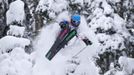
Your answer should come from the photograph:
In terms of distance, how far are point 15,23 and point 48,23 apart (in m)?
2.29

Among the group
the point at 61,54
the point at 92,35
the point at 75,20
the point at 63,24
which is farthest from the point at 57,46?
the point at 92,35

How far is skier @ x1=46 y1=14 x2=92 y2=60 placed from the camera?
14.0m

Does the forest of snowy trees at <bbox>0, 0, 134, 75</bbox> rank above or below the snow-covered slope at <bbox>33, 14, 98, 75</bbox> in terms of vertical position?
above

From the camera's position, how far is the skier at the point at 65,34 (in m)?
14.0

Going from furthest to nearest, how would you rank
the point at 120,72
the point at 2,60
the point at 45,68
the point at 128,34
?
1. the point at 45,68
2. the point at 128,34
3. the point at 120,72
4. the point at 2,60

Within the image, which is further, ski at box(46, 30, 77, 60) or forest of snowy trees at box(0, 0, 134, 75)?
ski at box(46, 30, 77, 60)

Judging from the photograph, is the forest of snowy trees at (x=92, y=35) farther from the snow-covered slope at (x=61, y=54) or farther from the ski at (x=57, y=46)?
the ski at (x=57, y=46)

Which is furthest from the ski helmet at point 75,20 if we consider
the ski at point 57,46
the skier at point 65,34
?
the ski at point 57,46

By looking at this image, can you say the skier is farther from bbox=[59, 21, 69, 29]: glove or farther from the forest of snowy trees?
the forest of snowy trees

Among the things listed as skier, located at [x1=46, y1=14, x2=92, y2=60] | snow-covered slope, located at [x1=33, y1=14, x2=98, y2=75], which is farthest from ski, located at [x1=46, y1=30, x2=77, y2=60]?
snow-covered slope, located at [x1=33, y1=14, x2=98, y2=75]

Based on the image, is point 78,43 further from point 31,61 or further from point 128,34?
point 31,61

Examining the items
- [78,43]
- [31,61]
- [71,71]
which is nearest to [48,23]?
[78,43]

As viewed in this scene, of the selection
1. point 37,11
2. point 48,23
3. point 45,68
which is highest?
point 37,11

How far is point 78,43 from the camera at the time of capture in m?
15.1
